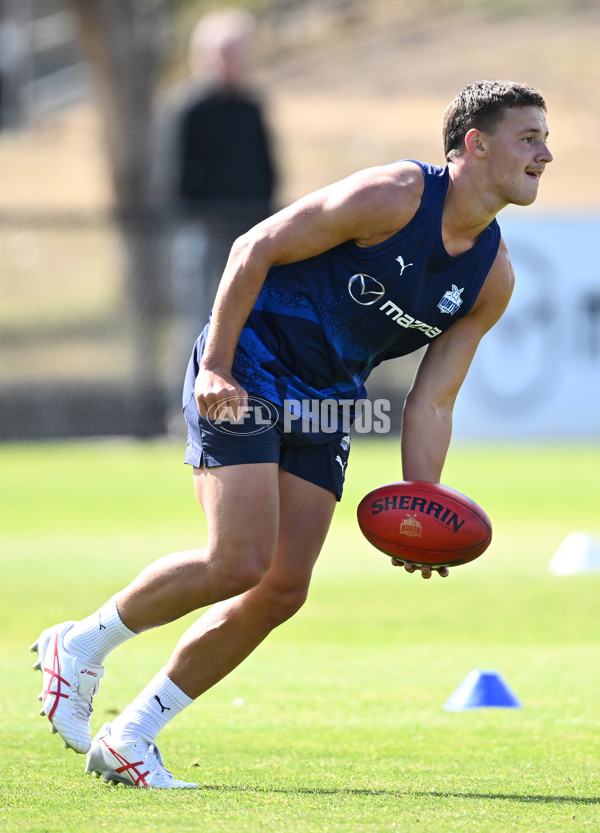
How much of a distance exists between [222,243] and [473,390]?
303 cm

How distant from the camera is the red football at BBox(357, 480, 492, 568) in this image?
15.1ft

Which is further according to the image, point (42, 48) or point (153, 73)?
point (42, 48)

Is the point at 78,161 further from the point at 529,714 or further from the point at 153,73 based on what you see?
the point at 529,714

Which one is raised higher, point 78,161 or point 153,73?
point 78,161

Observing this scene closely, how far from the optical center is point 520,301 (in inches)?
591

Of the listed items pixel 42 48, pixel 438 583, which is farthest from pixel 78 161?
pixel 438 583

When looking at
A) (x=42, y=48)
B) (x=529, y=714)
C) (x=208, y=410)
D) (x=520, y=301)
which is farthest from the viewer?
(x=42, y=48)

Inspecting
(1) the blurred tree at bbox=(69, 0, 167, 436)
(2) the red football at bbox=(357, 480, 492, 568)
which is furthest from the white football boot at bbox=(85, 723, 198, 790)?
(1) the blurred tree at bbox=(69, 0, 167, 436)

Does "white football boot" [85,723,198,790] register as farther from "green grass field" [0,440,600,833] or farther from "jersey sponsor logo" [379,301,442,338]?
"jersey sponsor logo" [379,301,442,338]

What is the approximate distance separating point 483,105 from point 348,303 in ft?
2.36

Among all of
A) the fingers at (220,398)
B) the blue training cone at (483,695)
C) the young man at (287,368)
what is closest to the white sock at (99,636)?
the young man at (287,368)

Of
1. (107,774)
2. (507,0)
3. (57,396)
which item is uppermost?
(507,0)

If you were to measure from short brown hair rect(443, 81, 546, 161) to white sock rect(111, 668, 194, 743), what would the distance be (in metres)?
1.83

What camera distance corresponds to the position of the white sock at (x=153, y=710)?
441 cm
